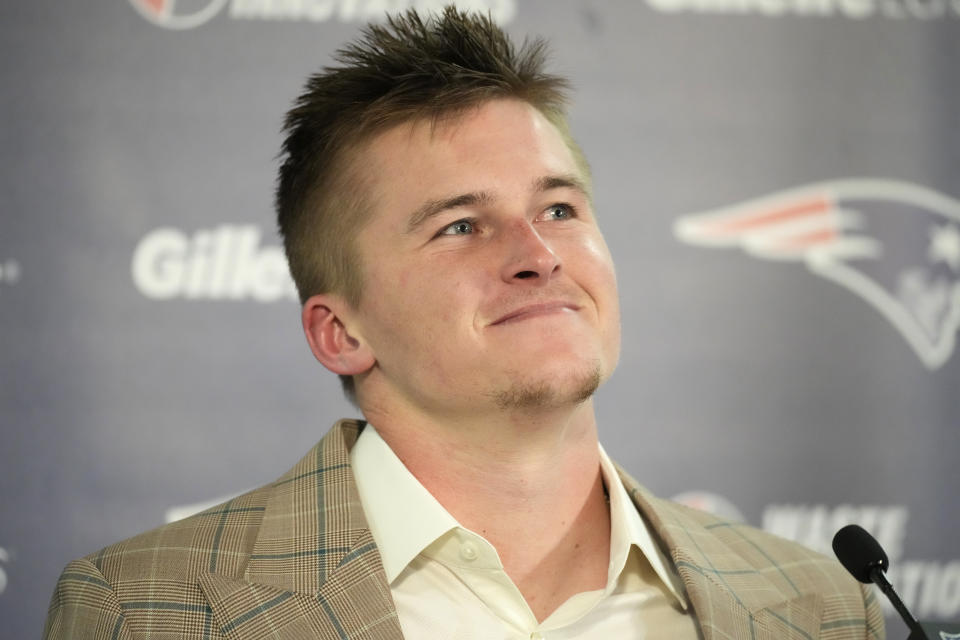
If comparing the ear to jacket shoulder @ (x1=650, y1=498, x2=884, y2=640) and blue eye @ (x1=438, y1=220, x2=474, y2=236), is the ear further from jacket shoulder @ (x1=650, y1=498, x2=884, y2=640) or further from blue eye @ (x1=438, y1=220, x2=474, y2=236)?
jacket shoulder @ (x1=650, y1=498, x2=884, y2=640)

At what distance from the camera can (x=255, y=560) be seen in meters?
1.74

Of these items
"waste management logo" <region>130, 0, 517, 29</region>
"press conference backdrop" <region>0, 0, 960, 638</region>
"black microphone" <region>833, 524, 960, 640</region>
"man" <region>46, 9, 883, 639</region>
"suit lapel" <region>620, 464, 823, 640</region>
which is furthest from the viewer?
"waste management logo" <region>130, 0, 517, 29</region>

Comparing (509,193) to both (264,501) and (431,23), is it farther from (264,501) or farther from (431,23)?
(264,501)

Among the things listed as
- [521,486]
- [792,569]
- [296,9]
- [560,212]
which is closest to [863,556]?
[792,569]

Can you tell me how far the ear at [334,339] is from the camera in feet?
6.66

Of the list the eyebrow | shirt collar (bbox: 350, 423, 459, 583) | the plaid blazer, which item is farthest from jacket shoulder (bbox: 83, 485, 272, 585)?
the eyebrow

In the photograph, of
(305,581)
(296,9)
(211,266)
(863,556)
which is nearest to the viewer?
(863,556)

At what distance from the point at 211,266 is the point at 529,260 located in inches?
50.4

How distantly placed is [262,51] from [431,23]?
859 millimetres

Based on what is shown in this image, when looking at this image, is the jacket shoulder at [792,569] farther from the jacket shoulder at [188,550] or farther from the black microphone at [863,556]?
the jacket shoulder at [188,550]

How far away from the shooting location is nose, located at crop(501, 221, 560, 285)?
184 cm

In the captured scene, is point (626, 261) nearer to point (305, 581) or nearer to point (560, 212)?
point (560, 212)

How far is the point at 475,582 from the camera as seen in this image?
180cm

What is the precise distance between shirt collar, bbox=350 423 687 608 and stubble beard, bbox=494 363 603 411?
0.23 meters
